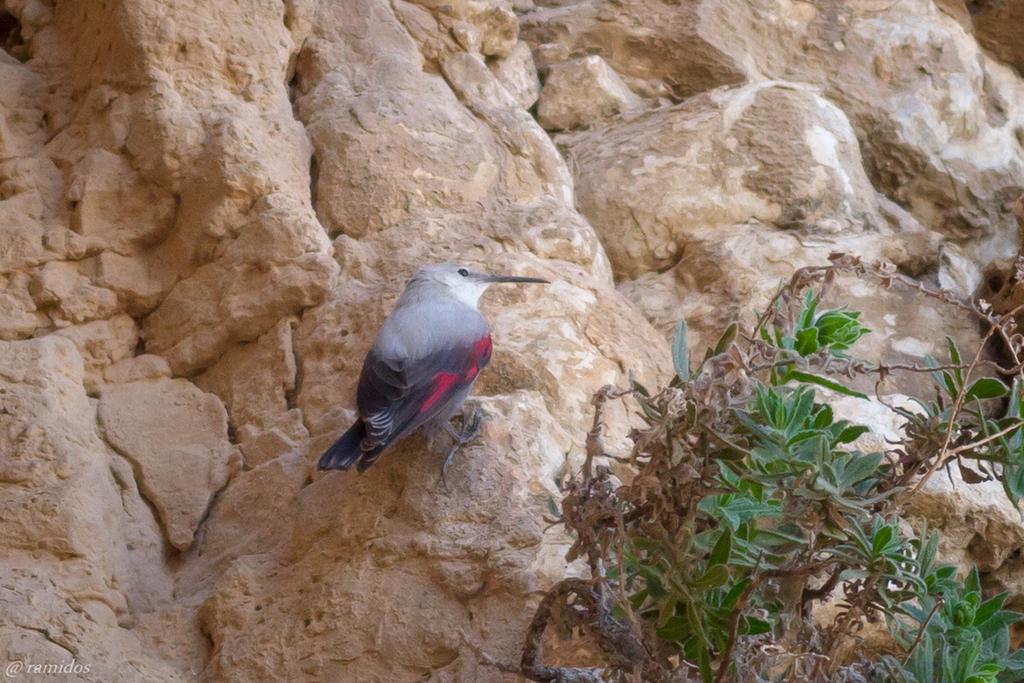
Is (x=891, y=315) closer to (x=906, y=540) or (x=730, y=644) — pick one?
(x=906, y=540)

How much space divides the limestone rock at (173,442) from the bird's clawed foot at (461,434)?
706mm

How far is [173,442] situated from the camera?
345 centimetres

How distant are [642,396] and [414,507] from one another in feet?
2.55

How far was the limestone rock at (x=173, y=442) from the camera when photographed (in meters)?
3.32

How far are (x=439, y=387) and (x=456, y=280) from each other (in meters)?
0.45

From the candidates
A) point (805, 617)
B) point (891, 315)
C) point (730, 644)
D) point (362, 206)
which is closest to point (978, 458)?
point (805, 617)

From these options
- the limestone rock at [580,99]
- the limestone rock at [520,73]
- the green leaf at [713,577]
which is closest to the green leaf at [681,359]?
the green leaf at [713,577]

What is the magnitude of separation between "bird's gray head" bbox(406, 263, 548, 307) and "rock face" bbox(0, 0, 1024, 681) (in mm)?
135

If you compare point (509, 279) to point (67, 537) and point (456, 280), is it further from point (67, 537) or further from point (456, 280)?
point (67, 537)

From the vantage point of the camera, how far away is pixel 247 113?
12.4ft

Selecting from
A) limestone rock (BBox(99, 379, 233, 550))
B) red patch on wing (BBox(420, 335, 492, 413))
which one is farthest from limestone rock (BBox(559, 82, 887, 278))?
limestone rock (BBox(99, 379, 233, 550))

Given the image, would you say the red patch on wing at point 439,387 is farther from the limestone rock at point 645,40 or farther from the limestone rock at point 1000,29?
the limestone rock at point 1000,29

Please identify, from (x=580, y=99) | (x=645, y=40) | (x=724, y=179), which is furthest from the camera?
(x=645, y=40)

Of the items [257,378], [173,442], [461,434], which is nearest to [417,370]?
[461,434]
